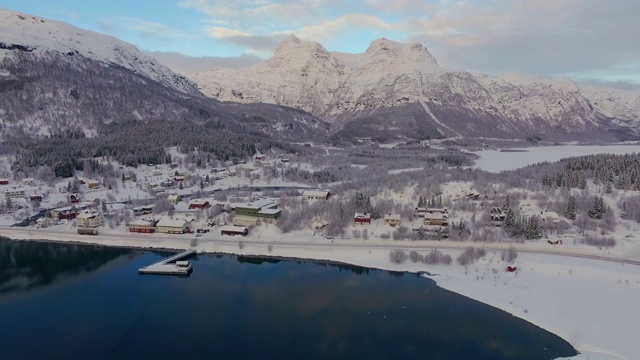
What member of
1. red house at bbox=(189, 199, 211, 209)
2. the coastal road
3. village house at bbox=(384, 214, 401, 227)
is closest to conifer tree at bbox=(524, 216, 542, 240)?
the coastal road

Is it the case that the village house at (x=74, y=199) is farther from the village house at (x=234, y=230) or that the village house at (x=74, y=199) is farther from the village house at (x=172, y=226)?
the village house at (x=234, y=230)

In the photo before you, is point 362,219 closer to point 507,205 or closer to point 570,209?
point 507,205

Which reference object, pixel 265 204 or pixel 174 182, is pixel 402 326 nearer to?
pixel 265 204

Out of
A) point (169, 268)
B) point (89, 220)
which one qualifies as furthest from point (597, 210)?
point (89, 220)

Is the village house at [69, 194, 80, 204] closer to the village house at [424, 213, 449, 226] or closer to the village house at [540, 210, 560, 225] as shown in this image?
the village house at [424, 213, 449, 226]

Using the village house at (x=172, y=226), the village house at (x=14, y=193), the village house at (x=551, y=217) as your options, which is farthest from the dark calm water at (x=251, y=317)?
the village house at (x=14, y=193)

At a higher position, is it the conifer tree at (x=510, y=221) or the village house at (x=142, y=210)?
the conifer tree at (x=510, y=221)

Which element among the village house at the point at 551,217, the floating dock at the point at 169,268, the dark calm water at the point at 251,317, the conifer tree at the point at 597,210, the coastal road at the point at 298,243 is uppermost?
the conifer tree at the point at 597,210

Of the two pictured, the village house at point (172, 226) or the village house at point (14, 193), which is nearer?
the village house at point (172, 226)
